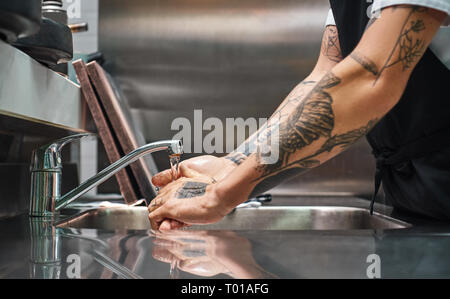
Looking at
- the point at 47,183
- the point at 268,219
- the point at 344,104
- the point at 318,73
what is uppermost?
the point at 318,73

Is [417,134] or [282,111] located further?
[282,111]

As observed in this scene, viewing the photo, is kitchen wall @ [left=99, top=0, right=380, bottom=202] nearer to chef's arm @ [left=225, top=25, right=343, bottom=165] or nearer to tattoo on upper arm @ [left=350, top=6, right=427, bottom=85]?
chef's arm @ [left=225, top=25, right=343, bottom=165]

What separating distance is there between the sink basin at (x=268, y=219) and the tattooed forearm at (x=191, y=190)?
1.35ft

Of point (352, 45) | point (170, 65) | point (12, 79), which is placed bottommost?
point (12, 79)

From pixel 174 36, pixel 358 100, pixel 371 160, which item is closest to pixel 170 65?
pixel 174 36

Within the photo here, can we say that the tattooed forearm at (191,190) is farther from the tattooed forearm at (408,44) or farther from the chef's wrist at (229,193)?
the tattooed forearm at (408,44)

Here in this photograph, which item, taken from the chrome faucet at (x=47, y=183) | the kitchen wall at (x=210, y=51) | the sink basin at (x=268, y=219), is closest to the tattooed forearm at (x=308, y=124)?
the chrome faucet at (x=47, y=183)

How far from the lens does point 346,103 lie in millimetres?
554

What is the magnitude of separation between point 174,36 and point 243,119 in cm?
41

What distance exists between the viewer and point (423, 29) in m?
0.54

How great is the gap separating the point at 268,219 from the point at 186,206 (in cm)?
58

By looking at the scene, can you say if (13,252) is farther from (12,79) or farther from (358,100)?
(358,100)

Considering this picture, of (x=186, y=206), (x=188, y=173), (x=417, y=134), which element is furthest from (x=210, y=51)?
(x=186, y=206)

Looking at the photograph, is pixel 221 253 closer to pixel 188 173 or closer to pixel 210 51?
pixel 188 173
